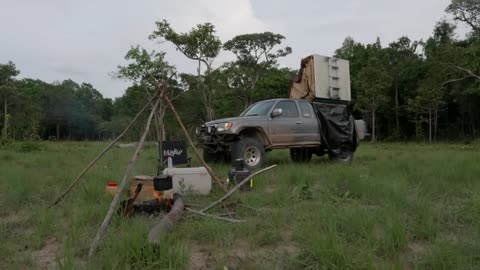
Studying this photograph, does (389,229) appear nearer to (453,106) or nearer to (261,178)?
(261,178)

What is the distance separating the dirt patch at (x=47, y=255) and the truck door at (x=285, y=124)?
5242 millimetres

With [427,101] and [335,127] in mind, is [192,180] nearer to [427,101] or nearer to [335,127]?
[335,127]

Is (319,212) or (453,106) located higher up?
(453,106)

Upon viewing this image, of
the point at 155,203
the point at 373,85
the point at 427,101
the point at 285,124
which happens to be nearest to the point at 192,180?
the point at 155,203

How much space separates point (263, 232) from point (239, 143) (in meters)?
4.07

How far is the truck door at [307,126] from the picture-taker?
26.7ft

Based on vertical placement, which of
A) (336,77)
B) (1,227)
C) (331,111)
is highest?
(336,77)

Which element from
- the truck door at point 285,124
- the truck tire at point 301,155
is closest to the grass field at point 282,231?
the truck door at point 285,124

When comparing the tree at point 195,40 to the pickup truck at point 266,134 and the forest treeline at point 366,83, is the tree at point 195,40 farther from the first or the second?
the pickup truck at point 266,134

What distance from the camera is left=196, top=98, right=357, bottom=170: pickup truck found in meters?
7.23

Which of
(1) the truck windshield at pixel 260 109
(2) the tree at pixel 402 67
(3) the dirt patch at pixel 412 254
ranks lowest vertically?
(3) the dirt patch at pixel 412 254

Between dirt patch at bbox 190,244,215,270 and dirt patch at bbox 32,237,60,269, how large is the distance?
39.1 inches

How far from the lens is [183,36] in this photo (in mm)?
22812

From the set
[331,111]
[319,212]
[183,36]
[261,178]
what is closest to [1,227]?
[319,212]
